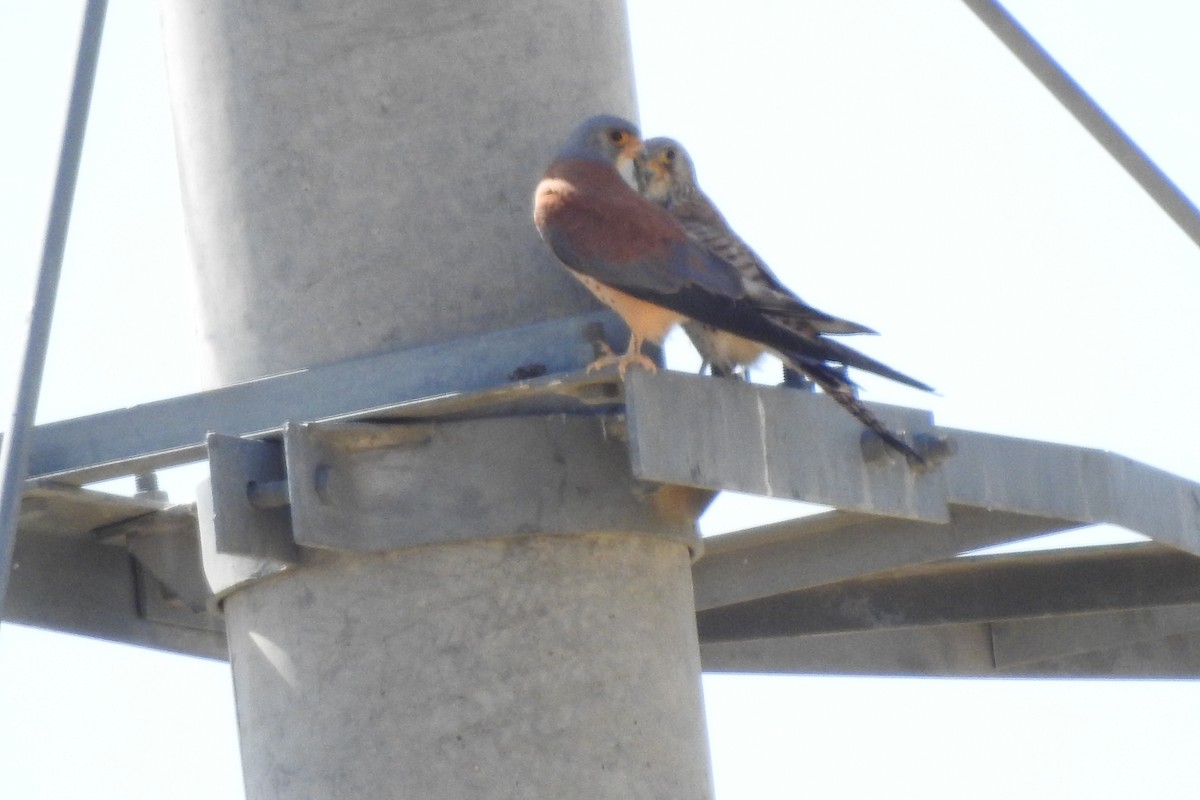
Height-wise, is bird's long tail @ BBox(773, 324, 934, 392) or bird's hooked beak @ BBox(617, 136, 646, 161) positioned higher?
bird's hooked beak @ BBox(617, 136, 646, 161)

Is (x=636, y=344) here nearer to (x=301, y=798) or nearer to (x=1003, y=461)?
(x=1003, y=461)

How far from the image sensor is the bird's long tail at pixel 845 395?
278 cm

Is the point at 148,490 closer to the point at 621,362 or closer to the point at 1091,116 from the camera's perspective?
the point at 621,362

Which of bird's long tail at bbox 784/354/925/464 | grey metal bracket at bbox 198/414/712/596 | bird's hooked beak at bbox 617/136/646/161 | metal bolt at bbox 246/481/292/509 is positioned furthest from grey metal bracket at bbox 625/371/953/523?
bird's hooked beak at bbox 617/136/646/161

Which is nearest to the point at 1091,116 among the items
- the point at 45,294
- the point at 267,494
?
the point at 267,494

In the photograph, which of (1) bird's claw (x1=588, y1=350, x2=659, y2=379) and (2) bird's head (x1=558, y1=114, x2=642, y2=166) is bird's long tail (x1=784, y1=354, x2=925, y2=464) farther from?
(2) bird's head (x1=558, y1=114, x2=642, y2=166)

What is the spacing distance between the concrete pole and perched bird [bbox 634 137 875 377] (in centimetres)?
39

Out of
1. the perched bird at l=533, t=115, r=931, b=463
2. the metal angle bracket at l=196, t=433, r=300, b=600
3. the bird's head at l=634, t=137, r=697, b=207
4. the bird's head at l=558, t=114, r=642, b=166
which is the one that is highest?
the bird's head at l=634, t=137, r=697, b=207

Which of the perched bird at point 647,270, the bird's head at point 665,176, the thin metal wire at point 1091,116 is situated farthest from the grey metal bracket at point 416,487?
the bird's head at point 665,176

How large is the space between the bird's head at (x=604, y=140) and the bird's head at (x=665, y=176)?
0.74 meters

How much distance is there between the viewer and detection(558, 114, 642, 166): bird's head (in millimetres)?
3020

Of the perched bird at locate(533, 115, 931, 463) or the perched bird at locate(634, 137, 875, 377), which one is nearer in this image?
the perched bird at locate(533, 115, 931, 463)

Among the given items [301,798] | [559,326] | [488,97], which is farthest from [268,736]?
[488,97]

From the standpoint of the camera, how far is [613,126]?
3.16m
